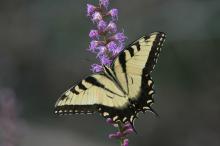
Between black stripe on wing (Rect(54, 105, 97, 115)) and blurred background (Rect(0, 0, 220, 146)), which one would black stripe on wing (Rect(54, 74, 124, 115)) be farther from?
blurred background (Rect(0, 0, 220, 146))

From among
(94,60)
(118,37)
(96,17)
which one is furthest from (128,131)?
(94,60)

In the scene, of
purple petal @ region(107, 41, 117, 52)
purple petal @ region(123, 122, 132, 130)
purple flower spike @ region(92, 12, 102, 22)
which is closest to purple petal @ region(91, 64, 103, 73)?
purple petal @ region(107, 41, 117, 52)

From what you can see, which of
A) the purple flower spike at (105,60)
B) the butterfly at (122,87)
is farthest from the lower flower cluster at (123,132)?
the purple flower spike at (105,60)
